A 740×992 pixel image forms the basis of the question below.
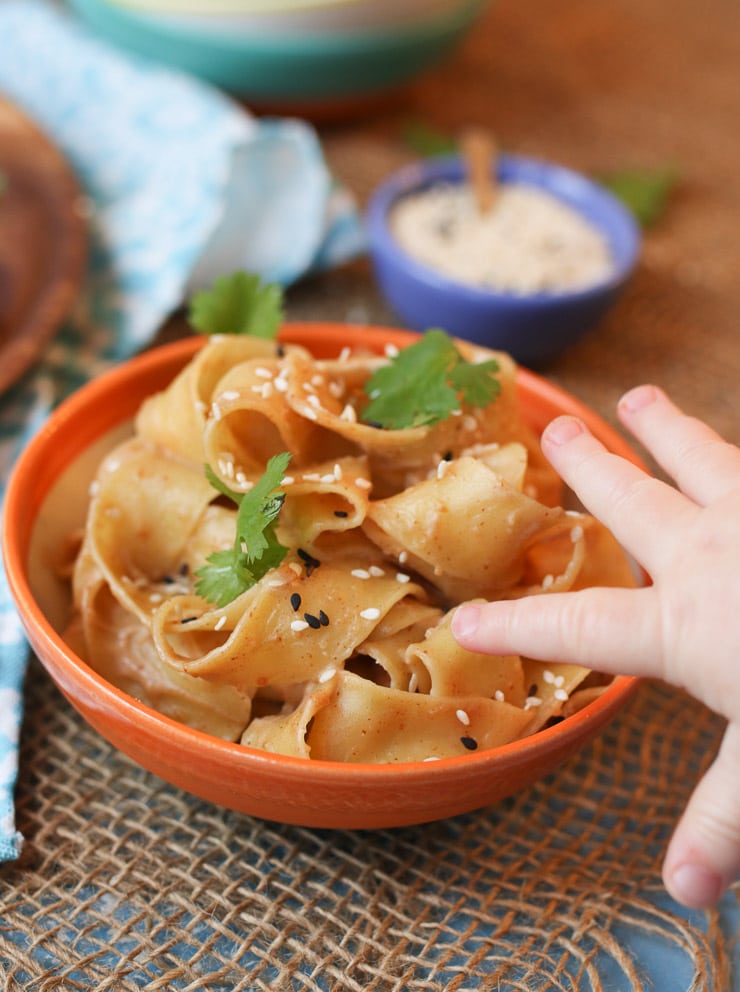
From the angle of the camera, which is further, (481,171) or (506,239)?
(481,171)

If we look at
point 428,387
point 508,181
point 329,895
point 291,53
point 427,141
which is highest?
point 428,387

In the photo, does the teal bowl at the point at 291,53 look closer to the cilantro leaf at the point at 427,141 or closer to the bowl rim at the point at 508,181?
the cilantro leaf at the point at 427,141

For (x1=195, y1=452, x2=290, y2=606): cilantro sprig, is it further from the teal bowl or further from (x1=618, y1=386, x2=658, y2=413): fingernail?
the teal bowl

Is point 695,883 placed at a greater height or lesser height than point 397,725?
greater

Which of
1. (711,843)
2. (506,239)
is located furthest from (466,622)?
(506,239)

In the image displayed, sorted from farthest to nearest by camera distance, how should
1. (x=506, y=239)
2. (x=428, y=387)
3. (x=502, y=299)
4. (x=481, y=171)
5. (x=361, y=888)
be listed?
(x=481, y=171) → (x=506, y=239) → (x=502, y=299) → (x=428, y=387) → (x=361, y=888)

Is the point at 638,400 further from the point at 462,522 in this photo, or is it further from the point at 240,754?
the point at 240,754

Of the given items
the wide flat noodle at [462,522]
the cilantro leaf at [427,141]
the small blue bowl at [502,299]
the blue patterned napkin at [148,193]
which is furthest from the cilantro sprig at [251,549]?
the cilantro leaf at [427,141]

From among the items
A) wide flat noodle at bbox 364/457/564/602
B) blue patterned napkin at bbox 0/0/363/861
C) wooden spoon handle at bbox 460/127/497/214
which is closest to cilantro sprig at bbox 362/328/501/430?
wide flat noodle at bbox 364/457/564/602
